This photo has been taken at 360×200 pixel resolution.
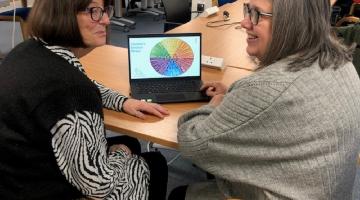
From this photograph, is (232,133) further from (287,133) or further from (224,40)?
(224,40)

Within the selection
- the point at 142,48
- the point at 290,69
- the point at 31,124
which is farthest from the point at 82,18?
the point at 290,69

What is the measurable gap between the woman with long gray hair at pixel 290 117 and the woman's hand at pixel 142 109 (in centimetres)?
36

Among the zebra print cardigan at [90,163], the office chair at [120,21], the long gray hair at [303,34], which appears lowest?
the office chair at [120,21]

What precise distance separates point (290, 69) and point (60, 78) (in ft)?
2.08

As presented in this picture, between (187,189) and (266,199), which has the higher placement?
(266,199)

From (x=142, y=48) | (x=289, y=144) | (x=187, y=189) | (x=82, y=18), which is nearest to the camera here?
(x=289, y=144)

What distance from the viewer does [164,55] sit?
1.69m

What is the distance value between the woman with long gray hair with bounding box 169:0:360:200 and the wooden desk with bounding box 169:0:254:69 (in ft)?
2.61

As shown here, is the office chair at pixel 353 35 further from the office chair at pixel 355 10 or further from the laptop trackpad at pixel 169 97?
the office chair at pixel 355 10

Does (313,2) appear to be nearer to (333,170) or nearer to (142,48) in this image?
(333,170)

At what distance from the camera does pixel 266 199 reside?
3.51 ft

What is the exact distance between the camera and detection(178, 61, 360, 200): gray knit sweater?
3.22 feet

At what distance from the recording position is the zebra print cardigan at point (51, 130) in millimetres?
1036

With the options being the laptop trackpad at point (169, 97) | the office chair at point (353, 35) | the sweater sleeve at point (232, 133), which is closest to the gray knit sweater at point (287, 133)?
the sweater sleeve at point (232, 133)
